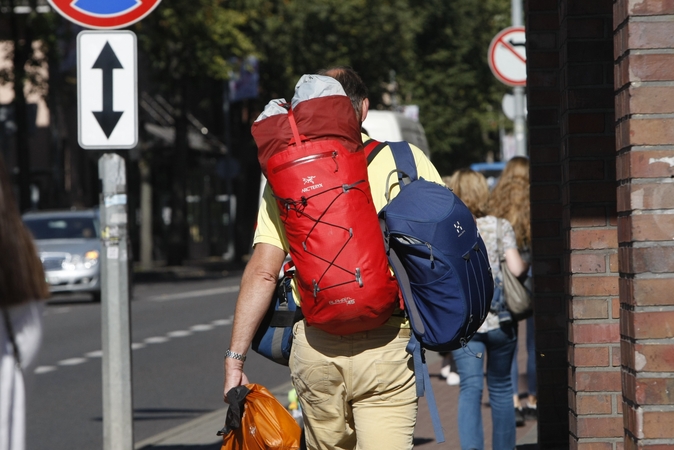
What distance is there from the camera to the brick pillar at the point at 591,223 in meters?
4.41

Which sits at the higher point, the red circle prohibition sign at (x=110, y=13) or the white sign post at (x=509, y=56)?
the white sign post at (x=509, y=56)

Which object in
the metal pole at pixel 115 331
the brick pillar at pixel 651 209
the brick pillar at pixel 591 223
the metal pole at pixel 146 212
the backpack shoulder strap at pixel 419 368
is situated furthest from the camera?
the metal pole at pixel 146 212

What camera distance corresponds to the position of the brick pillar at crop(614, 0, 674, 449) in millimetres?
3326

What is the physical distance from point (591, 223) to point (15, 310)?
2536 millimetres

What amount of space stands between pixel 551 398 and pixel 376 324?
8.22 ft

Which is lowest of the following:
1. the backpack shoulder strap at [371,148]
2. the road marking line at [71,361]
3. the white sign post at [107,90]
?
the road marking line at [71,361]

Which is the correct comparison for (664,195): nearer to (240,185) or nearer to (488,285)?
(488,285)

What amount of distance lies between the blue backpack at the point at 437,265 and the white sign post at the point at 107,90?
2.66 m

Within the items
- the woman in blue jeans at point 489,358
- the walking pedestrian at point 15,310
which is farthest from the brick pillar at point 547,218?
the walking pedestrian at point 15,310

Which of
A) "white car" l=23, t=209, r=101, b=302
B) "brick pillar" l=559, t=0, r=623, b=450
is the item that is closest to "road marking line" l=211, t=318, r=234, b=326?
"white car" l=23, t=209, r=101, b=302

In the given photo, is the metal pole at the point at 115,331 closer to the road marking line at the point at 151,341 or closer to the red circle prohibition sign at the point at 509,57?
the road marking line at the point at 151,341

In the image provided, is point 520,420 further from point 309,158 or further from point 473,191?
point 309,158

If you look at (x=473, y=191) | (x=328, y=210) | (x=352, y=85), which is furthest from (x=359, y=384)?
(x=473, y=191)

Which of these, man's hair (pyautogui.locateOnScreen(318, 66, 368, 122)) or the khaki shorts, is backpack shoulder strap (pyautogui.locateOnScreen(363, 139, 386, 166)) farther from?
the khaki shorts
